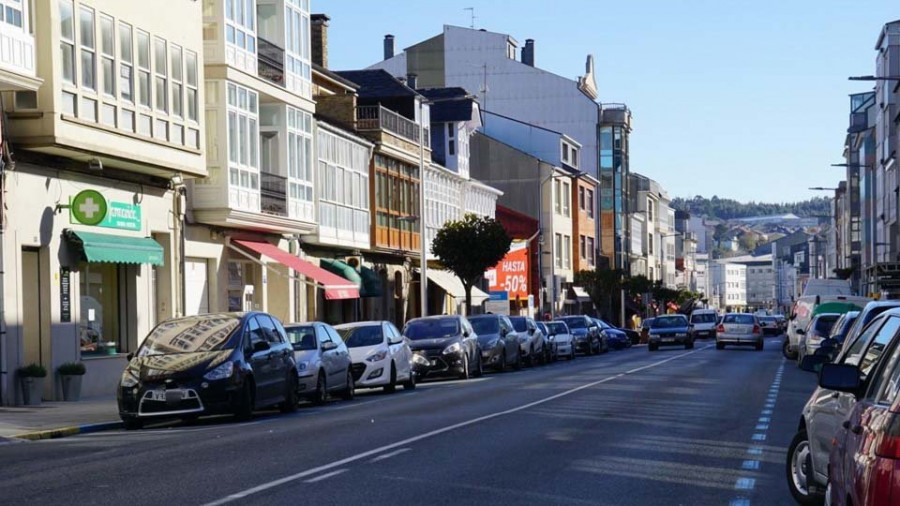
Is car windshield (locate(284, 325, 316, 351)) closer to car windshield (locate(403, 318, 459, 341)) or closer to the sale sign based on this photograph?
car windshield (locate(403, 318, 459, 341))

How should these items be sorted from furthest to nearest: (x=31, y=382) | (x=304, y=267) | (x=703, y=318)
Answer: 1. (x=703, y=318)
2. (x=304, y=267)
3. (x=31, y=382)

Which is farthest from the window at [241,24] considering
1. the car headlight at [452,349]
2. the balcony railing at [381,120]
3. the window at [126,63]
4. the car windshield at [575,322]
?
the car windshield at [575,322]

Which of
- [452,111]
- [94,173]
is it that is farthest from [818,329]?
[452,111]

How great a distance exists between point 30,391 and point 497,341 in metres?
16.3

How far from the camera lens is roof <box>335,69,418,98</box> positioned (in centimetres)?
5838

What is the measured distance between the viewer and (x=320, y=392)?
25734mm

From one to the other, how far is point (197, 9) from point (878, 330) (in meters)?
25.4

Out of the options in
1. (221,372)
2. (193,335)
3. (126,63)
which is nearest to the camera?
(221,372)

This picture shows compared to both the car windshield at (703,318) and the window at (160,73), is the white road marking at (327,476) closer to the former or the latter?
the window at (160,73)

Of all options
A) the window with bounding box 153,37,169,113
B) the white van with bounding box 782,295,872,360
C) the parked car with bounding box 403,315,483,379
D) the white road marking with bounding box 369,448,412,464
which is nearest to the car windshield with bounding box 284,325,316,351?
the window with bounding box 153,37,169,113

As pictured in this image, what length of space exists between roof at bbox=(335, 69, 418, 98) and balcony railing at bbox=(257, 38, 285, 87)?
747 inches

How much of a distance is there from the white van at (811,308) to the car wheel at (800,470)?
98.0 ft

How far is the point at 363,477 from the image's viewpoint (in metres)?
12.6

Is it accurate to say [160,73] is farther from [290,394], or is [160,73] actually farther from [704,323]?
[704,323]
